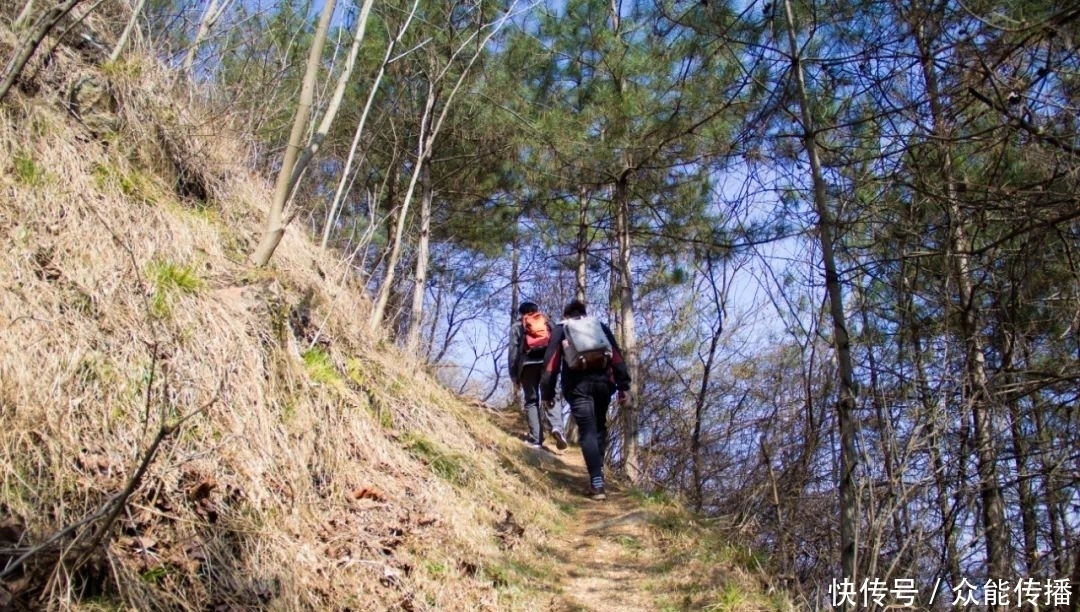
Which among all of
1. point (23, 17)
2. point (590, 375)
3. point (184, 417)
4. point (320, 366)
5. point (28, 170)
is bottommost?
point (184, 417)

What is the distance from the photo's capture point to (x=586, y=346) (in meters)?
6.02

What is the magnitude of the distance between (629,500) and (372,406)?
246cm

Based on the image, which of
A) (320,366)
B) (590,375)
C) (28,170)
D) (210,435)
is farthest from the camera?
(590,375)

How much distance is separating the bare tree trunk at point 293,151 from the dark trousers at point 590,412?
8.68ft

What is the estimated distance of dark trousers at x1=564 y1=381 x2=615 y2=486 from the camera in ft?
19.7

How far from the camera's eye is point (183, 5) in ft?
21.9

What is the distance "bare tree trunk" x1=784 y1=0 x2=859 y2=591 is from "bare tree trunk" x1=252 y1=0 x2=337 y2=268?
2835 mm

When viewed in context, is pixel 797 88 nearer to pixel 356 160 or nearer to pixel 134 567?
pixel 134 567

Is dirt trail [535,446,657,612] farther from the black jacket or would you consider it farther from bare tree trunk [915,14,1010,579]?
bare tree trunk [915,14,1010,579]

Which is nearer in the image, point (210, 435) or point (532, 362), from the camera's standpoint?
point (210, 435)

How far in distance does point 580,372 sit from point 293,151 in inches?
112

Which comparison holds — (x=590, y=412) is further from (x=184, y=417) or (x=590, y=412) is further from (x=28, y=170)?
(x=184, y=417)

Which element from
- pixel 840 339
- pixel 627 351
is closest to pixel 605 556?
pixel 840 339

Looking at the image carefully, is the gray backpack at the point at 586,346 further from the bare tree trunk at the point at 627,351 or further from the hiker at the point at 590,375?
the bare tree trunk at the point at 627,351
